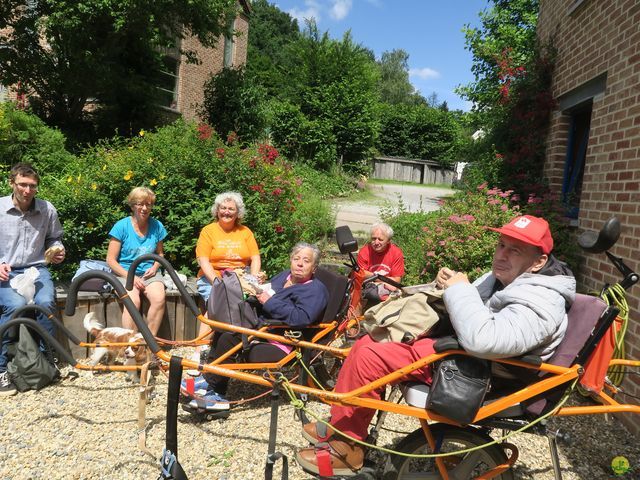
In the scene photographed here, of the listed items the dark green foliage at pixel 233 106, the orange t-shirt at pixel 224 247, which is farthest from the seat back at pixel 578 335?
the dark green foliage at pixel 233 106

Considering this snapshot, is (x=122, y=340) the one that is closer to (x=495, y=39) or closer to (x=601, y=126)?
(x=601, y=126)

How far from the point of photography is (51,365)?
3832 millimetres

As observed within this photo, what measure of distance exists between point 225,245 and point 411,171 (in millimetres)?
22487

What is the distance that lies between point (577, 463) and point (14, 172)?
4.55 metres

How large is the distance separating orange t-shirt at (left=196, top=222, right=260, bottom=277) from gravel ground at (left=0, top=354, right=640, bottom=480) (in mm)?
1223

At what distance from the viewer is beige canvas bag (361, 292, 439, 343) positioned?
246cm

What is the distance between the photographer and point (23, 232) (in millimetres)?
3959

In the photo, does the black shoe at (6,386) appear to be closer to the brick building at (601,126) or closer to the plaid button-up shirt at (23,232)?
the plaid button-up shirt at (23,232)

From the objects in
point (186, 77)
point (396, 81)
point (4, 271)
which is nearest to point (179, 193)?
point (4, 271)

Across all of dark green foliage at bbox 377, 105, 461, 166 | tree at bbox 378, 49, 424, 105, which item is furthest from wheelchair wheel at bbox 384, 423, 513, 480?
tree at bbox 378, 49, 424, 105

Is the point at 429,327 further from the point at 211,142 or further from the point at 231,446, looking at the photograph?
the point at 211,142

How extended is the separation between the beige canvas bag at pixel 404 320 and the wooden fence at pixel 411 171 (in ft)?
73.6

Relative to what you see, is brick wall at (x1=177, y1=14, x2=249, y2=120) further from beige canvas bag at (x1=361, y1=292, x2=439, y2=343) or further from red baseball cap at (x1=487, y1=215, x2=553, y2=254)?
red baseball cap at (x1=487, y1=215, x2=553, y2=254)

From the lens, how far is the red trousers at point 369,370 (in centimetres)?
236
